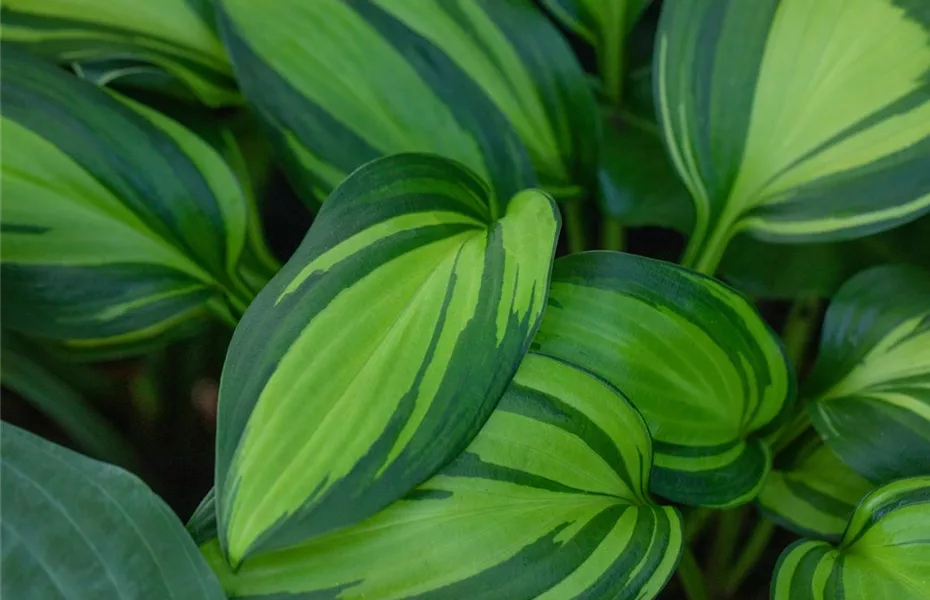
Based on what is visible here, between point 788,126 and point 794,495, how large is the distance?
24 cm

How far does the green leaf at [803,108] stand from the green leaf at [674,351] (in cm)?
8

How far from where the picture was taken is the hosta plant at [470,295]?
34 centimetres

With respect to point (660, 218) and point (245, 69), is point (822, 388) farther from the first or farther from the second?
point (245, 69)

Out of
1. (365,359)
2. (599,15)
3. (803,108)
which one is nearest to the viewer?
(365,359)

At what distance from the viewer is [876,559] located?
391mm

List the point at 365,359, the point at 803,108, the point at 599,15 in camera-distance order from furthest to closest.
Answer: the point at 599,15 → the point at 803,108 → the point at 365,359

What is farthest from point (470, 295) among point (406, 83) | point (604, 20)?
point (604, 20)

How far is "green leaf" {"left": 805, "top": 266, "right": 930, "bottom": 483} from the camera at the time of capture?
0.43 meters

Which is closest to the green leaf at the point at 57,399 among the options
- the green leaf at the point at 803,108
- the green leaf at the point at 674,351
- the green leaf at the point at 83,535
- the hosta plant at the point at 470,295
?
the hosta plant at the point at 470,295

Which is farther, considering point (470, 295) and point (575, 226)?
point (575, 226)

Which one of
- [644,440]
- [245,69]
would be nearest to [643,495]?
[644,440]

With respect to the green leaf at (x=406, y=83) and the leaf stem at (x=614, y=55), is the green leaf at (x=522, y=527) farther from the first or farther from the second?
the leaf stem at (x=614, y=55)

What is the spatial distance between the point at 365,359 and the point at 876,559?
281mm

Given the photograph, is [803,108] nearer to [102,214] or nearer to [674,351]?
[674,351]
